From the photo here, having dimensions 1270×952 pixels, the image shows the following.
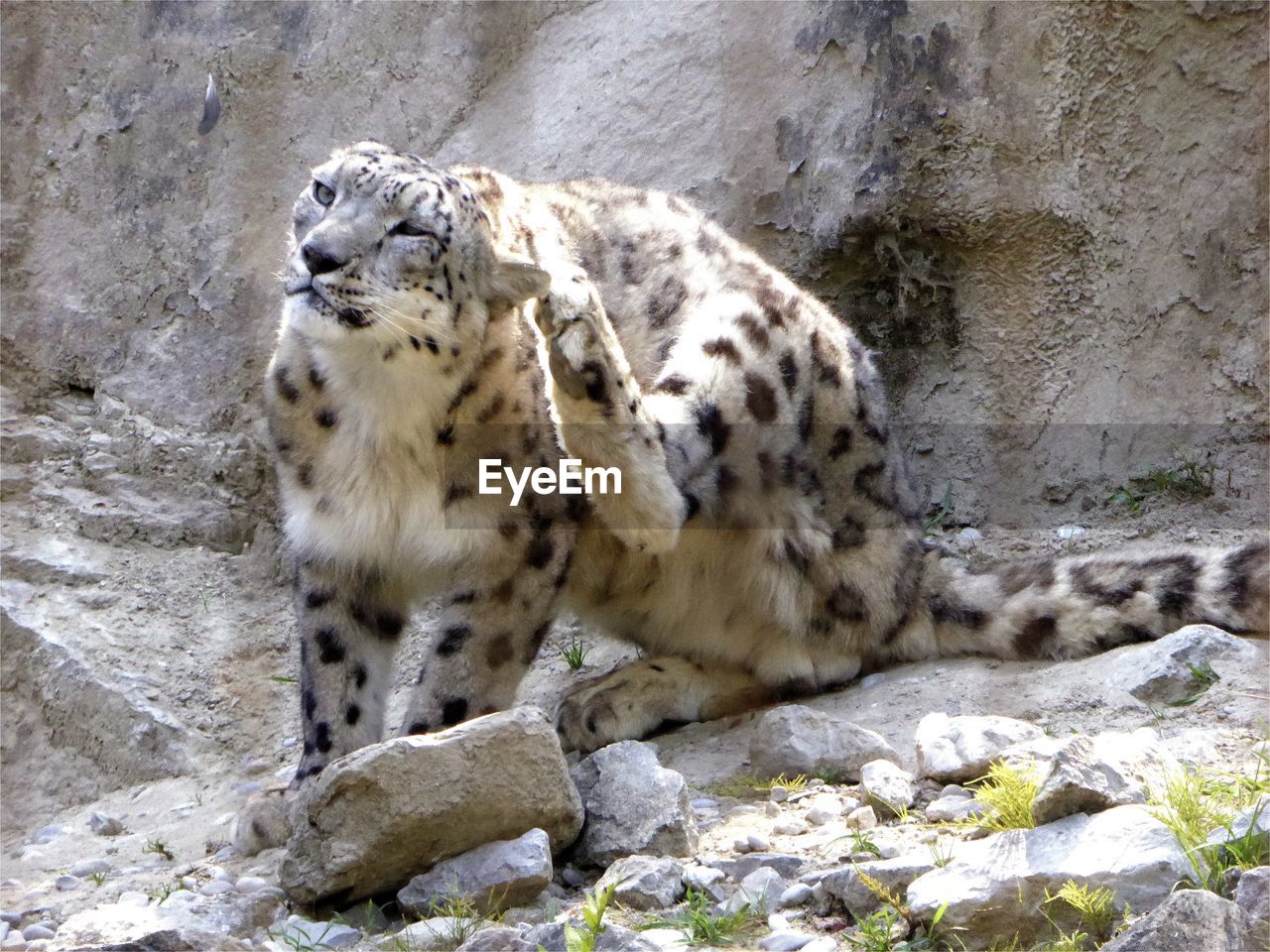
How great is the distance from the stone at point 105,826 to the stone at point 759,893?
278 cm

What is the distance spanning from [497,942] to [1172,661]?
8.23 ft

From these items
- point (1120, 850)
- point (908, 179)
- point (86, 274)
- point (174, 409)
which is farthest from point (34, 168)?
point (1120, 850)

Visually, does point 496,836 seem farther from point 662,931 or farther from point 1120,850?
point 1120,850

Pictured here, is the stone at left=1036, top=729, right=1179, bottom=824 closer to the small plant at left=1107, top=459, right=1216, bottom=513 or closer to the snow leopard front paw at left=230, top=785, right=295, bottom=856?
the snow leopard front paw at left=230, top=785, right=295, bottom=856

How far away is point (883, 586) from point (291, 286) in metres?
2.38

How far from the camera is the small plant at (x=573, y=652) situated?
661 centimetres

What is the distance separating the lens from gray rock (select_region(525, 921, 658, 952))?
3.40 m

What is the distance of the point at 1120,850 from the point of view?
3449 mm

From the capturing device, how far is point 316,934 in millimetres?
3928

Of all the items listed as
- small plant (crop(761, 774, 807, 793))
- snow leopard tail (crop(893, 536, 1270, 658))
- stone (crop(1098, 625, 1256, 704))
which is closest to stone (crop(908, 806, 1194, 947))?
small plant (crop(761, 774, 807, 793))

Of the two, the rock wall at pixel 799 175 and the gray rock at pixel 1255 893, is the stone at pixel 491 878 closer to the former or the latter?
the gray rock at pixel 1255 893

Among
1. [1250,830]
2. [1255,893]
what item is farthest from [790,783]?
[1255,893]

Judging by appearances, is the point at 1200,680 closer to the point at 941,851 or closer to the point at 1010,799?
the point at 1010,799

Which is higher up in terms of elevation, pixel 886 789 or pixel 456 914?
pixel 886 789
